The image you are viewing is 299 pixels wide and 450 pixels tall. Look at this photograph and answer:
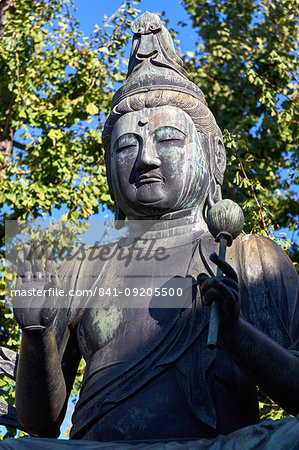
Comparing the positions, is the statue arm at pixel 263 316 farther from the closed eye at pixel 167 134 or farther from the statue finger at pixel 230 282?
the closed eye at pixel 167 134

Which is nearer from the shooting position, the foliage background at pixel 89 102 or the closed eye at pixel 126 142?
the closed eye at pixel 126 142

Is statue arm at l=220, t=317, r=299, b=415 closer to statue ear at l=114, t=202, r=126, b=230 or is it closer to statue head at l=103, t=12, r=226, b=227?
statue head at l=103, t=12, r=226, b=227

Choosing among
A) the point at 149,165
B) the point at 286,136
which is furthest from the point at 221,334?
the point at 286,136

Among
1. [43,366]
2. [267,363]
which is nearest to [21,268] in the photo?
[43,366]

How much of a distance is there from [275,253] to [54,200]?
662 cm

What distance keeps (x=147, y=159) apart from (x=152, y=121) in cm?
30

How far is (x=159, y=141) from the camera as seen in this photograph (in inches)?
219

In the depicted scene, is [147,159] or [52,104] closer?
[147,159]

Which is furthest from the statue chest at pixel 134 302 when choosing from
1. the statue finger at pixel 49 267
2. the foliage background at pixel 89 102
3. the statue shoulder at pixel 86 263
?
the foliage background at pixel 89 102

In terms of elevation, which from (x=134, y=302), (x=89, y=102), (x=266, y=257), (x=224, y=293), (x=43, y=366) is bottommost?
(x=43, y=366)

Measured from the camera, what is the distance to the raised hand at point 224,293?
4188mm

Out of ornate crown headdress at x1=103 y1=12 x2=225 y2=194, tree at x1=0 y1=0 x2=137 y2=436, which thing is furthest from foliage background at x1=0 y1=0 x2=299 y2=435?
ornate crown headdress at x1=103 y1=12 x2=225 y2=194

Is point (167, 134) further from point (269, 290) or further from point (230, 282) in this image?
point (230, 282)

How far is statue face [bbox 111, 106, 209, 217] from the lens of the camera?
5453 millimetres
